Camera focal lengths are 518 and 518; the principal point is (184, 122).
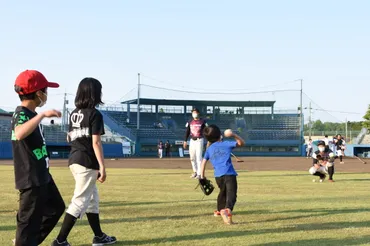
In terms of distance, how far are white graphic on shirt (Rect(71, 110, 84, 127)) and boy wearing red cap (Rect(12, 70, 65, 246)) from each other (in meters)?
0.95

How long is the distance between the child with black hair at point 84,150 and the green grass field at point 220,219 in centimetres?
42

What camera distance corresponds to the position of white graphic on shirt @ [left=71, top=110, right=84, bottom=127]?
5716 millimetres

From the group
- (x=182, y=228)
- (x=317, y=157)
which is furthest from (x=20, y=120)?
(x=317, y=157)

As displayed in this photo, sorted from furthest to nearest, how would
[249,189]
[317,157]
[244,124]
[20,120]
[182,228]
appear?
[244,124] < [317,157] < [249,189] < [182,228] < [20,120]

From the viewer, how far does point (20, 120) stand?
179 inches

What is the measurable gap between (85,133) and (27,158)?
3.82ft

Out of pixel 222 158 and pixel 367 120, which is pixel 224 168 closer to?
pixel 222 158

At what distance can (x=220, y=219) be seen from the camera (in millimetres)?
7598

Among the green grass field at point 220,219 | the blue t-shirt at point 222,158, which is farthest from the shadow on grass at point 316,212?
the blue t-shirt at point 222,158

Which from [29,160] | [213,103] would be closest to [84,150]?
[29,160]

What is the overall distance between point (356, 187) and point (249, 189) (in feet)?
9.69

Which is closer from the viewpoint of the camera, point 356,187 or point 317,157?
point 356,187

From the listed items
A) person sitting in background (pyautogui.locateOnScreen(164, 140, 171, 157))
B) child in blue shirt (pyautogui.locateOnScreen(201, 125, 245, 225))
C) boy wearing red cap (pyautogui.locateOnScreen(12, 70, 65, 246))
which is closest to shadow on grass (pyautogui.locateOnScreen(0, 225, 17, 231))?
boy wearing red cap (pyautogui.locateOnScreen(12, 70, 65, 246))

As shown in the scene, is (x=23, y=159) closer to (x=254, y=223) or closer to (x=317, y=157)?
(x=254, y=223)
